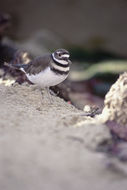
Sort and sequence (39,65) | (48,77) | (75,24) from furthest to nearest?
1. (75,24)
2. (39,65)
3. (48,77)

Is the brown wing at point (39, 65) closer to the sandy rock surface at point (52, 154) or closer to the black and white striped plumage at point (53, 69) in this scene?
the black and white striped plumage at point (53, 69)

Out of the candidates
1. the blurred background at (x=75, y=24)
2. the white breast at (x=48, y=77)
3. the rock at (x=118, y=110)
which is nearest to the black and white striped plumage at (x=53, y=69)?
the white breast at (x=48, y=77)

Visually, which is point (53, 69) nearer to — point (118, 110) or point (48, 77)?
point (48, 77)

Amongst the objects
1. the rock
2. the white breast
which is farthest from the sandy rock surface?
the white breast

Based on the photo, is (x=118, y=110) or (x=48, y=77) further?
(x=48, y=77)

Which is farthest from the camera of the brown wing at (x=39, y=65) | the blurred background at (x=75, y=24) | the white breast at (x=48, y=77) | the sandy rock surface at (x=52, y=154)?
the blurred background at (x=75, y=24)

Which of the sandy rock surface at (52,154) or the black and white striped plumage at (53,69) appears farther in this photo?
the black and white striped plumage at (53,69)

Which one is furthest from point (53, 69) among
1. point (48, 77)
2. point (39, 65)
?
point (39, 65)

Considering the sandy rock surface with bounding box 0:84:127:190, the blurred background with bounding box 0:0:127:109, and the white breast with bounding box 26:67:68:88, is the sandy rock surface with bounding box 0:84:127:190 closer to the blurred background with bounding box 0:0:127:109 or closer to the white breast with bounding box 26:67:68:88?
the white breast with bounding box 26:67:68:88

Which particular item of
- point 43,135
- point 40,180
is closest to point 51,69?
point 43,135
